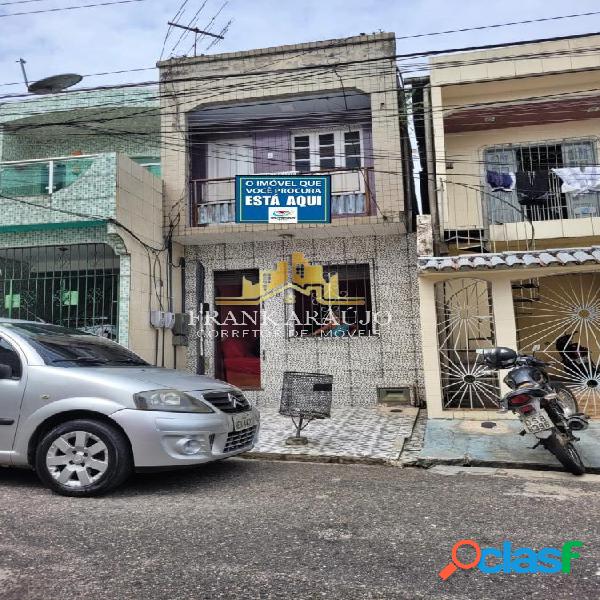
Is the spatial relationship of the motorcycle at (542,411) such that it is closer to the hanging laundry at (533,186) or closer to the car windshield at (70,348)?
the car windshield at (70,348)

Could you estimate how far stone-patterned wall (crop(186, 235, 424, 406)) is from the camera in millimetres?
10648

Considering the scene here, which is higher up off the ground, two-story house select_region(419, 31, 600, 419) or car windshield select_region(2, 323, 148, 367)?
two-story house select_region(419, 31, 600, 419)

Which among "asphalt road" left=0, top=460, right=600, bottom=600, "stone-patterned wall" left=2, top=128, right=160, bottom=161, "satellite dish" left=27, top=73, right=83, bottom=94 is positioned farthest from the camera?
"stone-patterned wall" left=2, top=128, right=160, bottom=161

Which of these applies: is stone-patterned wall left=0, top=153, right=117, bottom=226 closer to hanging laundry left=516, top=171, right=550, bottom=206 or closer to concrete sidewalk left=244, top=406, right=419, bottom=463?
concrete sidewalk left=244, top=406, right=419, bottom=463

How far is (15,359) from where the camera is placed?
488 cm

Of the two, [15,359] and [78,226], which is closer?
[15,359]

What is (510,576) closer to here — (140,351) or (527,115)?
(140,351)

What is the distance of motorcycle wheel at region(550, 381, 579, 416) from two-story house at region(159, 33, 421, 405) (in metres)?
4.35

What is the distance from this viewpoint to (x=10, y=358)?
4898 millimetres

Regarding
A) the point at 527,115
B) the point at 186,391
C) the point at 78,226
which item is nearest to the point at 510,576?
the point at 186,391

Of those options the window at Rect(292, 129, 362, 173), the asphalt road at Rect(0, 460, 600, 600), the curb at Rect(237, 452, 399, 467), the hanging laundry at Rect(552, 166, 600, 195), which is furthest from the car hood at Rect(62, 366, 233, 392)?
the hanging laundry at Rect(552, 166, 600, 195)

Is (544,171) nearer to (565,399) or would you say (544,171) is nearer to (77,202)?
(565,399)

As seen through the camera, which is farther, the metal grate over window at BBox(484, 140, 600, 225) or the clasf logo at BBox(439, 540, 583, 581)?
the metal grate over window at BBox(484, 140, 600, 225)

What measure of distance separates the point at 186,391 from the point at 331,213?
665 cm
